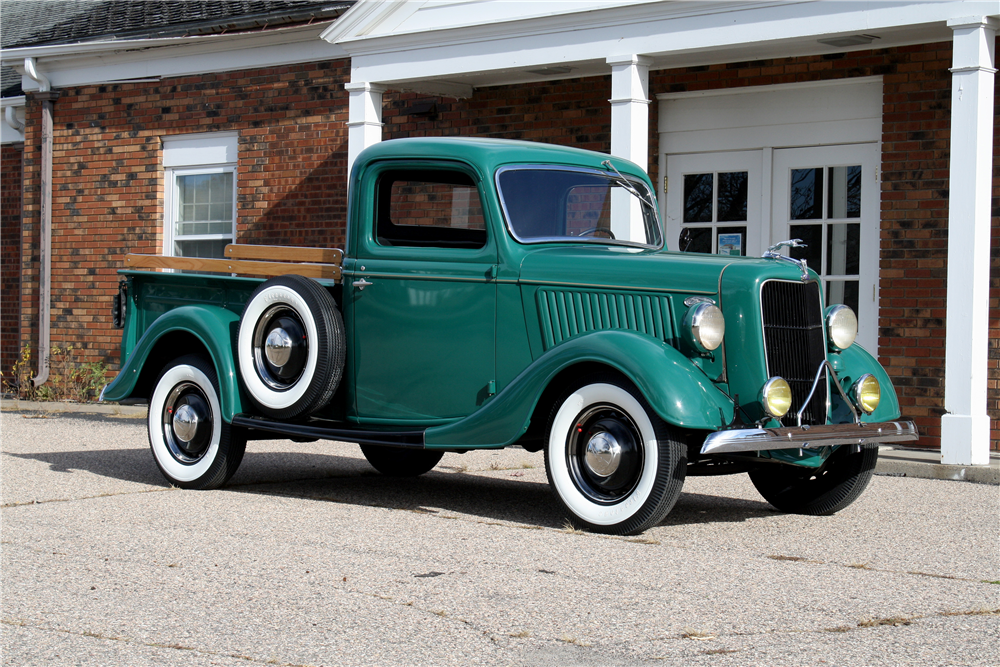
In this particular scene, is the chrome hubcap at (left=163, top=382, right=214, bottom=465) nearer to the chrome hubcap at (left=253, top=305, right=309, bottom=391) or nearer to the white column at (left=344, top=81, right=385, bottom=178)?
the chrome hubcap at (left=253, top=305, right=309, bottom=391)

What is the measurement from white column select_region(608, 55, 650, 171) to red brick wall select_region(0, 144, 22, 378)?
30.3 ft

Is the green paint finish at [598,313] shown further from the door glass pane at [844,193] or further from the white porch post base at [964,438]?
the door glass pane at [844,193]

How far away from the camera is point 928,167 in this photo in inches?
368

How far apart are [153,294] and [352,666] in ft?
14.5

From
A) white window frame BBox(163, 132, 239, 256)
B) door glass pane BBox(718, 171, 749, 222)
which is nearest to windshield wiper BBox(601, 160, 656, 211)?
door glass pane BBox(718, 171, 749, 222)

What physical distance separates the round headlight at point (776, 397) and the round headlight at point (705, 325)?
1.00ft

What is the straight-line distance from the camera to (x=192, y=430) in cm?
690

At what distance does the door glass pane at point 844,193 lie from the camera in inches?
386

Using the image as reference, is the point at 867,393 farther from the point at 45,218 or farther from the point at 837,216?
the point at 45,218

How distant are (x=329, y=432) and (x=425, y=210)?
1364 millimetres

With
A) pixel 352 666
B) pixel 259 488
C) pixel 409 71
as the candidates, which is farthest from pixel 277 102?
pixel 352 666

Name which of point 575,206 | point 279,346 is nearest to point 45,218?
point 279,346

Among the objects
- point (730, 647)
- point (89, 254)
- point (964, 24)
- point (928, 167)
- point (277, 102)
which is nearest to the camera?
point (730, 647)

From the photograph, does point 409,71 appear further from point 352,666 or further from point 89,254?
point 352,666
